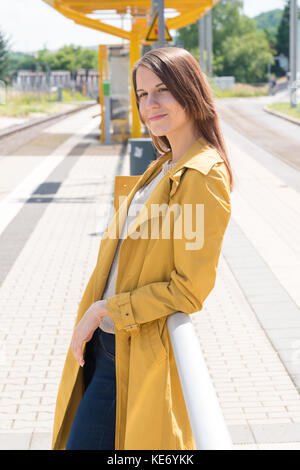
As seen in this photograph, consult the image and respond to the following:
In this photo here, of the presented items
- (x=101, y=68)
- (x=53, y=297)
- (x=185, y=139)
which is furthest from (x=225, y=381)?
(x=101, y=68)

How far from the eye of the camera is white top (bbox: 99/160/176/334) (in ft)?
6.17

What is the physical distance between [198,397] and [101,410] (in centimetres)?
74

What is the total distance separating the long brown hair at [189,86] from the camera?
1.81 metres

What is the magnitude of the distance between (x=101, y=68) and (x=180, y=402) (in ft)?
58.7

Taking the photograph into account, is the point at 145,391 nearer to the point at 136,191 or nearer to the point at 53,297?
the point at 136,191

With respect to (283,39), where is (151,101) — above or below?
below

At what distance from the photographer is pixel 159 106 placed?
1.85 m

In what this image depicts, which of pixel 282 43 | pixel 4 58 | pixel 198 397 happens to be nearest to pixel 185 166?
pixel 198 397

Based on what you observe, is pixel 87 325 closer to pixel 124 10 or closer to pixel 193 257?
pixel 193 257

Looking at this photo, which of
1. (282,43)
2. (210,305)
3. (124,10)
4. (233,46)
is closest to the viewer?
(210,305)

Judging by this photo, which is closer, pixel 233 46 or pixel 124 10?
pixel 124 10

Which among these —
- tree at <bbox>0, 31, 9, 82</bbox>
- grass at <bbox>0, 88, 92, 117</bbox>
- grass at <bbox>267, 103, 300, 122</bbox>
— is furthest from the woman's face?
tree at <bbox>0, 31, 9, 82</bbox>

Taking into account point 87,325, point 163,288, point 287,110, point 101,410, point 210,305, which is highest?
point 287,110
